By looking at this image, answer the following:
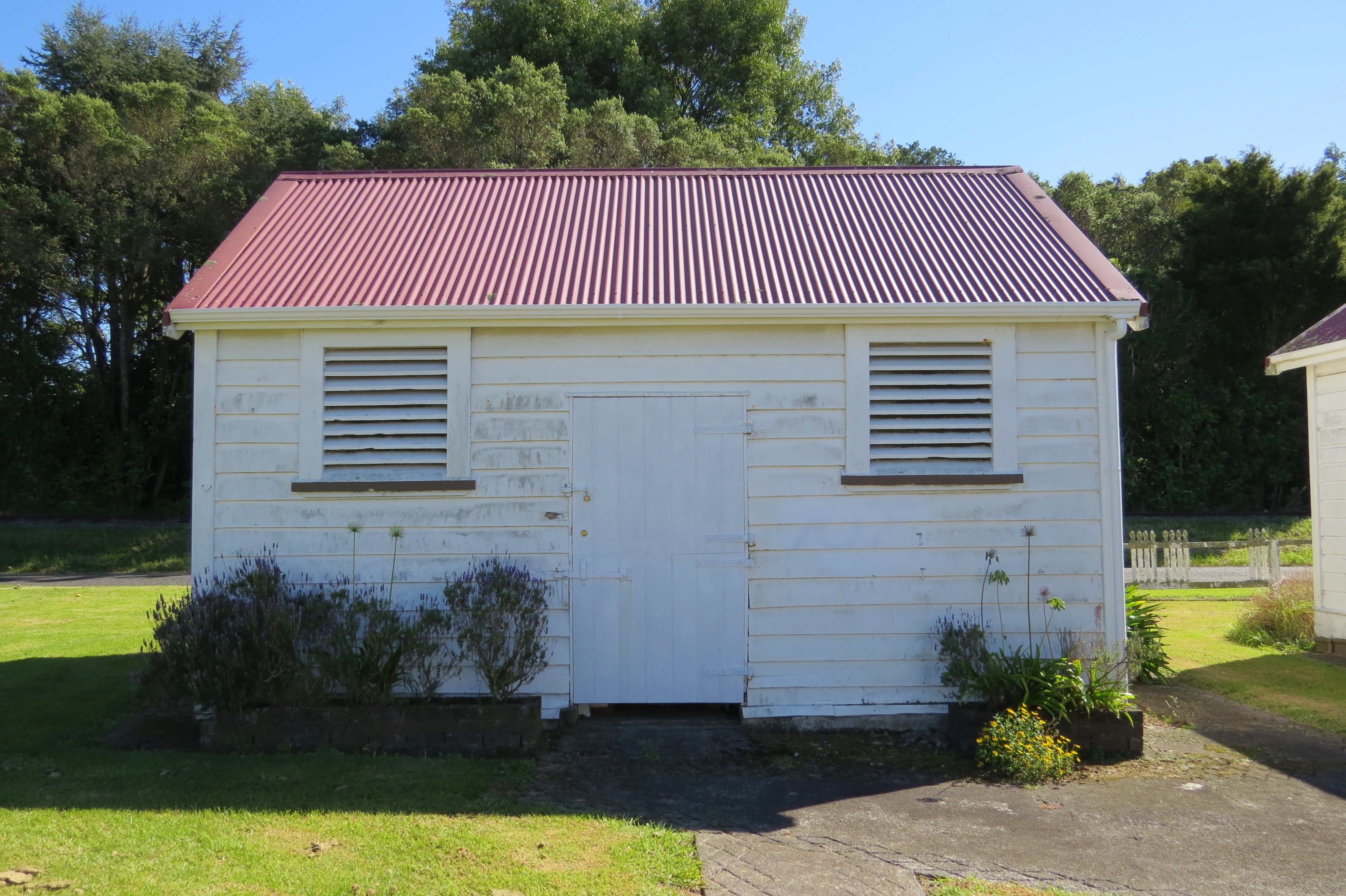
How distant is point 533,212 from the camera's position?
8.83 m

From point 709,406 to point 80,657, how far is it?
693cm

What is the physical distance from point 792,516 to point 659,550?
101cm

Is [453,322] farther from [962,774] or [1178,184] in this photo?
[1178,184]

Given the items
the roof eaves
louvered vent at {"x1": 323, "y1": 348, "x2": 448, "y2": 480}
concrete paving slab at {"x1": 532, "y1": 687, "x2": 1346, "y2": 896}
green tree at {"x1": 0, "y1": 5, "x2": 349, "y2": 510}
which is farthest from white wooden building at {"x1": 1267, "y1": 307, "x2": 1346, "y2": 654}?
green tree at {"x1": 0, "y1": 5, "x2": 349, "y2": 510}

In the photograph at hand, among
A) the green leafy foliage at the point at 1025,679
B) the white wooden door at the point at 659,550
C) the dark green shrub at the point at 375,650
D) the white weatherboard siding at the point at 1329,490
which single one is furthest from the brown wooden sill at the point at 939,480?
the white weatherboard siding at the point at 1329,490

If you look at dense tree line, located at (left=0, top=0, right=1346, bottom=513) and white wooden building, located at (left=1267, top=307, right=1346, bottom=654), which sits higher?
dense tree line, located at (left=0, top=0, right=1346, bottom=513)

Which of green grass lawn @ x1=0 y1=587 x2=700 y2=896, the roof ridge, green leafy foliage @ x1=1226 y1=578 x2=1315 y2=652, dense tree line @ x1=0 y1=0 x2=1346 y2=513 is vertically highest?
dense tree line @ x1=0 y1=0 x2=1346 y2=513

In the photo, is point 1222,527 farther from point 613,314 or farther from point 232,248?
point 232,248

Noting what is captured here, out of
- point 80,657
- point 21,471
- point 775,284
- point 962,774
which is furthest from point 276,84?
point 962,774

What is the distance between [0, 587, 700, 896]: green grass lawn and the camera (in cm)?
423

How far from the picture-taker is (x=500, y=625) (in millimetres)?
6492

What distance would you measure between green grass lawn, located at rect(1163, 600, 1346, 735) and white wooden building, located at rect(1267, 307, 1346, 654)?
0.52 meters

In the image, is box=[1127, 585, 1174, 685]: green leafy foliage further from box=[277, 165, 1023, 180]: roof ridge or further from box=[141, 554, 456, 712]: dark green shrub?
box=[141, 554, 456, 712]: dark green shrub

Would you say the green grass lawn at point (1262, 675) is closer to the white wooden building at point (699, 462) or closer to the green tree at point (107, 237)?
the white wooden building at point (699, 462)
